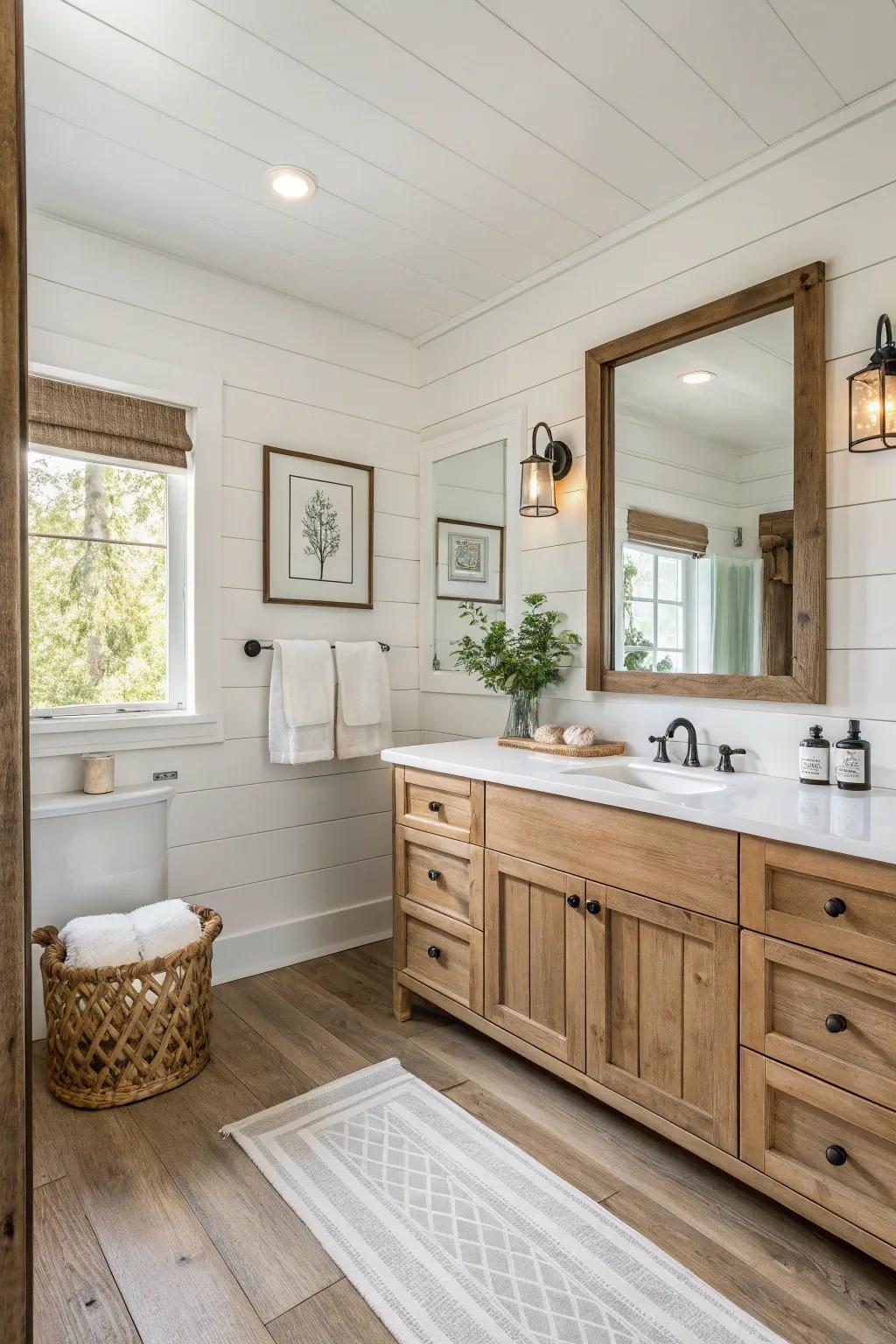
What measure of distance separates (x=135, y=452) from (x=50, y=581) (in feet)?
1.59

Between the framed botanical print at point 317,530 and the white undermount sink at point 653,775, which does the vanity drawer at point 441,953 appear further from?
the framed botanical print at point 317,530

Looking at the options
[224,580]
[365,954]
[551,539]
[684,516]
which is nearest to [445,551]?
[551,539]

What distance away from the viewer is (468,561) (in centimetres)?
295

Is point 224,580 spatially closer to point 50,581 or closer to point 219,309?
point 50,581

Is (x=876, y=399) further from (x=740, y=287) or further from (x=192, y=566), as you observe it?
(x=192, y=566)

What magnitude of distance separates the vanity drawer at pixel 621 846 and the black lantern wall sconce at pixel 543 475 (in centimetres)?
98

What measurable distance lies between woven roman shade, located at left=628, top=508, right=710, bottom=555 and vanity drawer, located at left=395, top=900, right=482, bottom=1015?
1229 mm

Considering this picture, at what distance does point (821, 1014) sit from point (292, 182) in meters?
2.34

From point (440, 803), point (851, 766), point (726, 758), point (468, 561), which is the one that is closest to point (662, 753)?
point (726, 758)

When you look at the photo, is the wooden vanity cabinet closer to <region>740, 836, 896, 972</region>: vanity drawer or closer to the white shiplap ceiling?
<region>740, 836, 896, 972</region>: vanity drawer

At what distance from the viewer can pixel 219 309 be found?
2.63 metres

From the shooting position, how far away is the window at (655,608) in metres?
2.20


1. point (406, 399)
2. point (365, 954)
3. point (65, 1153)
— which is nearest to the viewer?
point (65, 1153)

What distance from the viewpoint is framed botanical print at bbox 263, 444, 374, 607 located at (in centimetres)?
276
